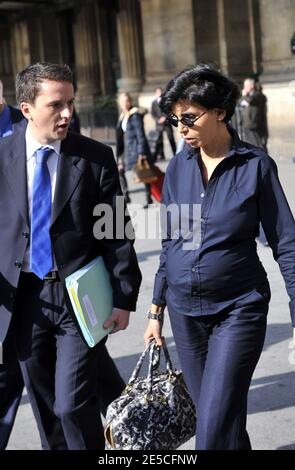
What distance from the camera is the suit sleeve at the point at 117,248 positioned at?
3668 mm

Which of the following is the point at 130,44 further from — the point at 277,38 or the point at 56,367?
the point at 56,367

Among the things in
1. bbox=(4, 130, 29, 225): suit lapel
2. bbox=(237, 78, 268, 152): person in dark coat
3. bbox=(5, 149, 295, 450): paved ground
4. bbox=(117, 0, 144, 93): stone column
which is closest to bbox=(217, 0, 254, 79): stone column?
bbox=(237, 78, 268, 152): person in dark coat

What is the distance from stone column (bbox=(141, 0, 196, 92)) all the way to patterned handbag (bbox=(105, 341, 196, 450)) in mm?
16288

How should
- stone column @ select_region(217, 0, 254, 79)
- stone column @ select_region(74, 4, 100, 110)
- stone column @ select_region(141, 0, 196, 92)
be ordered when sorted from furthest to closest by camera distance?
stone column @ select_region(74, 4, 100, 110), stone column @ select_region(141, 0, 196, 92), stone column @ select_region(217, 0, 254, 79)

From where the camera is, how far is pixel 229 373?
319cm

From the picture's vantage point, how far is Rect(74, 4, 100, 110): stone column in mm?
26875

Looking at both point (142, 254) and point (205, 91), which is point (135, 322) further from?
→ point (205, 91)

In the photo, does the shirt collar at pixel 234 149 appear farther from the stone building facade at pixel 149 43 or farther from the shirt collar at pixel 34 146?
the stone building facade at pixel 149 43

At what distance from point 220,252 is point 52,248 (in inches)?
30.5

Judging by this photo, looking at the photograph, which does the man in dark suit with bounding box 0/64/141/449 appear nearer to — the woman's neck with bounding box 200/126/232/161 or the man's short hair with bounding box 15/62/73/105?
the man's short hair with bounding box 15/62/73/105

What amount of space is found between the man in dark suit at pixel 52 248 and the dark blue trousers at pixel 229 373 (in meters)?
0.55

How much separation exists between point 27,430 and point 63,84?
235 cm

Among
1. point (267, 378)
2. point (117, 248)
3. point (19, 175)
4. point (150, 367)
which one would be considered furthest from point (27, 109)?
point (267, 378)
